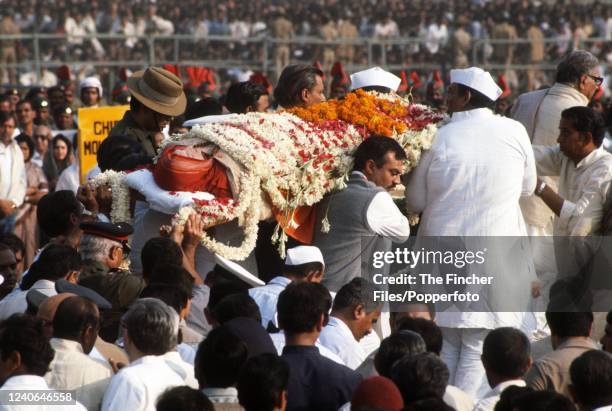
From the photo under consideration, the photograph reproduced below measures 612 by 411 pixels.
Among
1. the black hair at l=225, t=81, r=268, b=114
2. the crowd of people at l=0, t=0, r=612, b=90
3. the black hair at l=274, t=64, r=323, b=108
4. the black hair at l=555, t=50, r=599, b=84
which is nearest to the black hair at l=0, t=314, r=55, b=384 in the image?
the black hair at l=274, t=64, r=323, b=108

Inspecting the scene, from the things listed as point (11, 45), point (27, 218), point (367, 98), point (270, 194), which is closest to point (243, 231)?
point (270, 194)

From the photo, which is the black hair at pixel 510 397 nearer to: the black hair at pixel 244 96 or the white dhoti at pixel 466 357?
the white dhoti at pixel 466 357

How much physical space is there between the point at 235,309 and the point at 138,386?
31.8 inches

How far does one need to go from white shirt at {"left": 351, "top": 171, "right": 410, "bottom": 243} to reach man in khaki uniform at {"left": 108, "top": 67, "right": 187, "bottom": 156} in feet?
5.42

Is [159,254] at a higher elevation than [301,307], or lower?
lower

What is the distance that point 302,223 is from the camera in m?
8.18

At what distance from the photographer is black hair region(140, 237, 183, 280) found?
6973 millimetres

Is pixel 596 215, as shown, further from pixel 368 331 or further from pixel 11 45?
pixel 11 45

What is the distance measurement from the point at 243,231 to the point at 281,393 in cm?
311

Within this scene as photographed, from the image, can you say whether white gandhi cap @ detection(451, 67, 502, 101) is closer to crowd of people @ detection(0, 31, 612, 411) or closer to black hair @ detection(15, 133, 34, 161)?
crowd of people @ detection(0, 31, 612, 411)

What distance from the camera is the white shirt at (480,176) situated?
7.98 m

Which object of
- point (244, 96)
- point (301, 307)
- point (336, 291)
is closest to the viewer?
point (301, 307)

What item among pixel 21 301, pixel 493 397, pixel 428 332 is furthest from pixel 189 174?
pixel 493 397

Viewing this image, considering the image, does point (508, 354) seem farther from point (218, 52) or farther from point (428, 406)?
point (218, 52)
